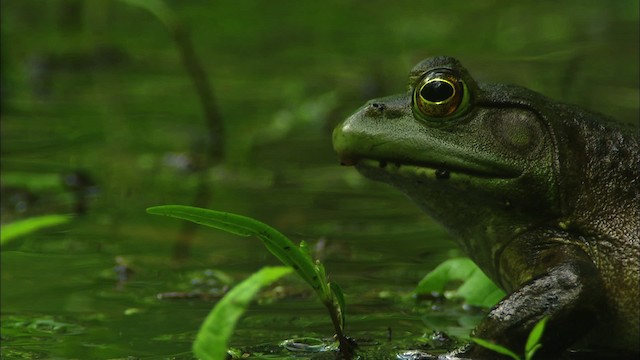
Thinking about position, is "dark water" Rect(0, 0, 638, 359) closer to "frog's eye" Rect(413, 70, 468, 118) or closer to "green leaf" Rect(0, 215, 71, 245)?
"frog's eye" Rect(413, 70, 468, 118)

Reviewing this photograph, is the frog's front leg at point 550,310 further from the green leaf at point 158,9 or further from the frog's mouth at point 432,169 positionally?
the green leaf at point 158,9

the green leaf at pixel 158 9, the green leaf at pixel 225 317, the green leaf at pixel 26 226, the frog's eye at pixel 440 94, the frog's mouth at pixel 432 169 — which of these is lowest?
the green leaf at pixel 225 317

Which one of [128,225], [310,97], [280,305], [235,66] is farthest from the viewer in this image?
[235,66]

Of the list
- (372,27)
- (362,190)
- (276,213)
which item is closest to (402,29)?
(372,27)

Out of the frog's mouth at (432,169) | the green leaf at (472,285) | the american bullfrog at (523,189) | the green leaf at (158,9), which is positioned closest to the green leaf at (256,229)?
the american bullfrog at (523,189)

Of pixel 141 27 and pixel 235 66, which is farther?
pixel 141 27

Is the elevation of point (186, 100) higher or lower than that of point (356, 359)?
higher

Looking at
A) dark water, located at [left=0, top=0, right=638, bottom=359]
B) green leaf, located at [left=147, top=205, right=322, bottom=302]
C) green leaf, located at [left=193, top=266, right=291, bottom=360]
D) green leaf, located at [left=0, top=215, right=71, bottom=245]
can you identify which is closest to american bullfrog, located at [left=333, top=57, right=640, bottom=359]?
dark water, located at [left=0, top=0, right=638, bottom=359]

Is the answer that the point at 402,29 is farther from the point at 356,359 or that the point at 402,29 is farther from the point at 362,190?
the point at 356,359
